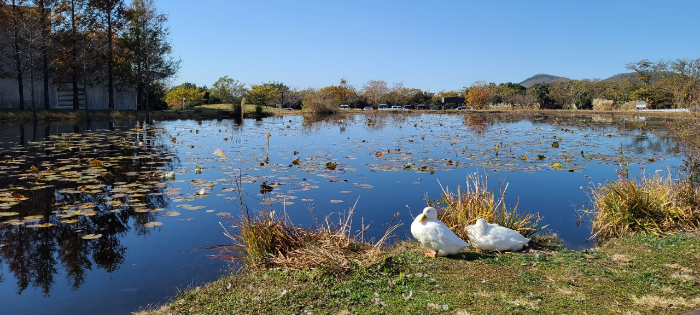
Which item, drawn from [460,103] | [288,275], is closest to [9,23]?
[288,275]

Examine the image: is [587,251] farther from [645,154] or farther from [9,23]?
[9,23]

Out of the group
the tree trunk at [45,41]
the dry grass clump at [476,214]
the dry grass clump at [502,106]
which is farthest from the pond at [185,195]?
the dry grass clump at [502,106]

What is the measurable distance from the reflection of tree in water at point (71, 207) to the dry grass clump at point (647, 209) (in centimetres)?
689

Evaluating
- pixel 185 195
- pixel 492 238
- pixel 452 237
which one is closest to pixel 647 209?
pixel 492 238

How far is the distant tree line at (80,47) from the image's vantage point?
25.2 metres

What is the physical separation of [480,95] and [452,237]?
200 ft

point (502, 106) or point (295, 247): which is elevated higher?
point (502, 106)

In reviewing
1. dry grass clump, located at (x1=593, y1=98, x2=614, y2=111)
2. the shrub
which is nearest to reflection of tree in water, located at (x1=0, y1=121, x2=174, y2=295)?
dry grass clump, located at (x1=593, y1=98, x2=614, y2=111)

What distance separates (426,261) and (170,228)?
399 cm

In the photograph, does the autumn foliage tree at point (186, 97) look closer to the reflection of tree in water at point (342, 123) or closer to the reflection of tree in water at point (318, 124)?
the reflection of tree in water at point (342, 123)

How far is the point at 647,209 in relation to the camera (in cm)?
662

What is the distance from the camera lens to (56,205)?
299 inches

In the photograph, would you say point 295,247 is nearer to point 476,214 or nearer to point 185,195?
point 476,214

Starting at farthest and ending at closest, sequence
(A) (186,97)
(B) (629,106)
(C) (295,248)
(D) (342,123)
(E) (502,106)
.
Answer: (E) (502,106), (A) (186,97), (B) (629,106), (D) (342,123), (C) (295,248)
